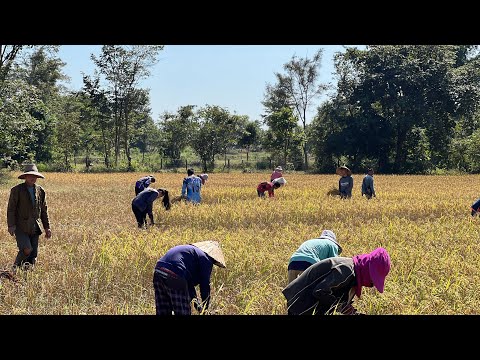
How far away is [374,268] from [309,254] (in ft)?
3.40

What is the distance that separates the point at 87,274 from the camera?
19.5 feet

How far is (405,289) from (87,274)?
4.05 m

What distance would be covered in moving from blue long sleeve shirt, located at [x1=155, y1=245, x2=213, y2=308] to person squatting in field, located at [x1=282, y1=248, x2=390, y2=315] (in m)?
0.81

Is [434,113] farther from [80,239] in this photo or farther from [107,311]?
[107,311]

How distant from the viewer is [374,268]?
3666 millimetres

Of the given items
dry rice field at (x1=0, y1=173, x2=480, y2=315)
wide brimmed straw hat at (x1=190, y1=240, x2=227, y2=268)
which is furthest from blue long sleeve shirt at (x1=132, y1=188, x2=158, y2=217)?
wide brimmed straw hat at (x1=190, y1=240, x2=227, y2=268)

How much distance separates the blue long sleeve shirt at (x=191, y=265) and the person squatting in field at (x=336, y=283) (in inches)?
31.8

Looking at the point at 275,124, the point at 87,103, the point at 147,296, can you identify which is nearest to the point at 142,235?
the point at 147,296

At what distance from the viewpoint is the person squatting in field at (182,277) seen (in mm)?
4090

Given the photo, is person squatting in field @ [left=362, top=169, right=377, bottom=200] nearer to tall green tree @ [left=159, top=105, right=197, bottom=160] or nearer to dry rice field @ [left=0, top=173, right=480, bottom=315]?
dry rice field @ [left=0, top=173, right=480, bottom=315]

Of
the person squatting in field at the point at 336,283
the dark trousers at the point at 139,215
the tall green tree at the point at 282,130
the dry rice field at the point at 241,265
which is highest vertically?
the tall green tree at the point at 282,130

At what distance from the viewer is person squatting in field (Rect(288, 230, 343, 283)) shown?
4.58m

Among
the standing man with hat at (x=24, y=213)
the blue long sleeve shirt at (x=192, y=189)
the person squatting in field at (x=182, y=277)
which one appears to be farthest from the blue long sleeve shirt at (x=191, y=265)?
the blue long sleeve shirt at (x=192, y=189)

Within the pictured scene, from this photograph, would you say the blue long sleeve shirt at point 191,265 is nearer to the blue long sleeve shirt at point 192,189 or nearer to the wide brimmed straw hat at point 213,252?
the wide brimmed straw hat at point 213,252
